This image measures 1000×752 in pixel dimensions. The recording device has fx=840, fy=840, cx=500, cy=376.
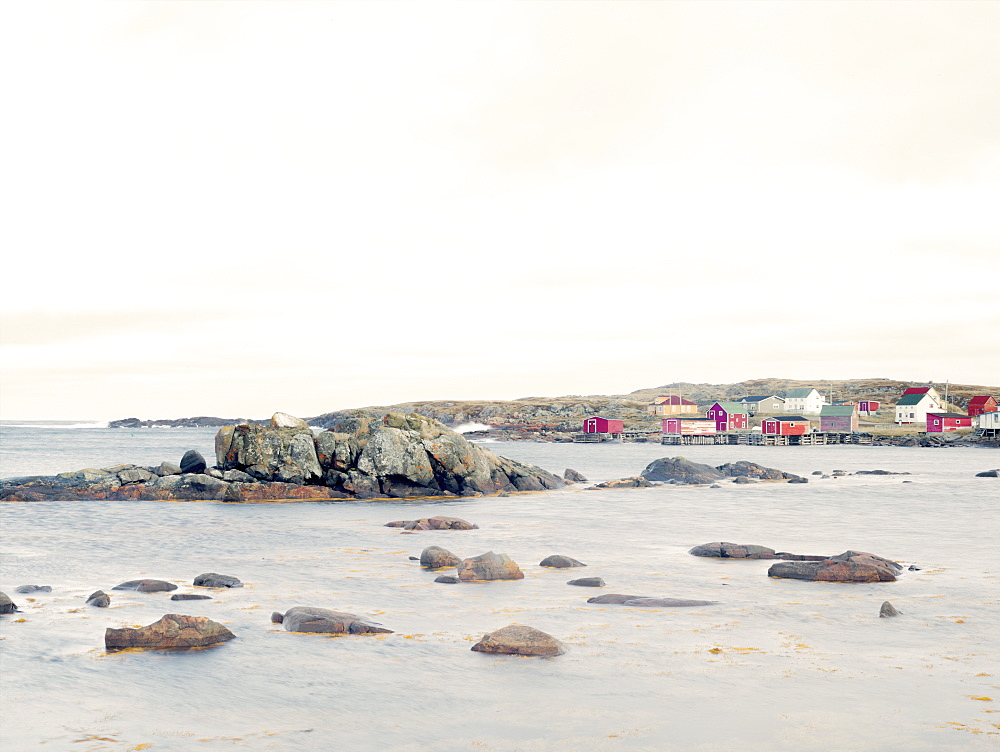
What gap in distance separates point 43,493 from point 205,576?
37.6m

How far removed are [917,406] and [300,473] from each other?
15064 cm

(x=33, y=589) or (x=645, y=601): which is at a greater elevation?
(x=645, y=601)

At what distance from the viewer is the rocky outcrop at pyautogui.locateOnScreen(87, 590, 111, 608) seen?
70.7 feet

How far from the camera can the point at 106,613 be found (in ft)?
67.9

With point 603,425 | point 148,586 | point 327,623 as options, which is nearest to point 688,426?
point 603,425

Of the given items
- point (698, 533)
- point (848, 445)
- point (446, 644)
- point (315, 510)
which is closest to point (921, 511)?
point (698, 533)

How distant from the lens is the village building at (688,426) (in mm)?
157250

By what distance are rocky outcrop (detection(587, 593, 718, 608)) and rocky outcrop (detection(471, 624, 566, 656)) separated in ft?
16.7

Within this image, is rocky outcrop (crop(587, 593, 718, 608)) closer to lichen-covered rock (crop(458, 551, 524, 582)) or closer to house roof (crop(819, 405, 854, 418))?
lichen-covered rock (crop(458, 551, 524, 582))

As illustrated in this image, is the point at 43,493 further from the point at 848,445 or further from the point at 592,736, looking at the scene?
the point at 848,445

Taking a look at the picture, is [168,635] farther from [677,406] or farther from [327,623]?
[677,406]

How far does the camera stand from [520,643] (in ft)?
53.3

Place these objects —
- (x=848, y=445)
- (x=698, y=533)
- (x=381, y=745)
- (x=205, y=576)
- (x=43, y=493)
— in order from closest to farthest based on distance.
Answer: (x=381, y=745), (x=205, y=576), (x=698, y=533), (x=43, y=493), (x=848, y=445)

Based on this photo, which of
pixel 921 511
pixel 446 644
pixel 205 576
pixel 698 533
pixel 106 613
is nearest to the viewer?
pixel 446 644
